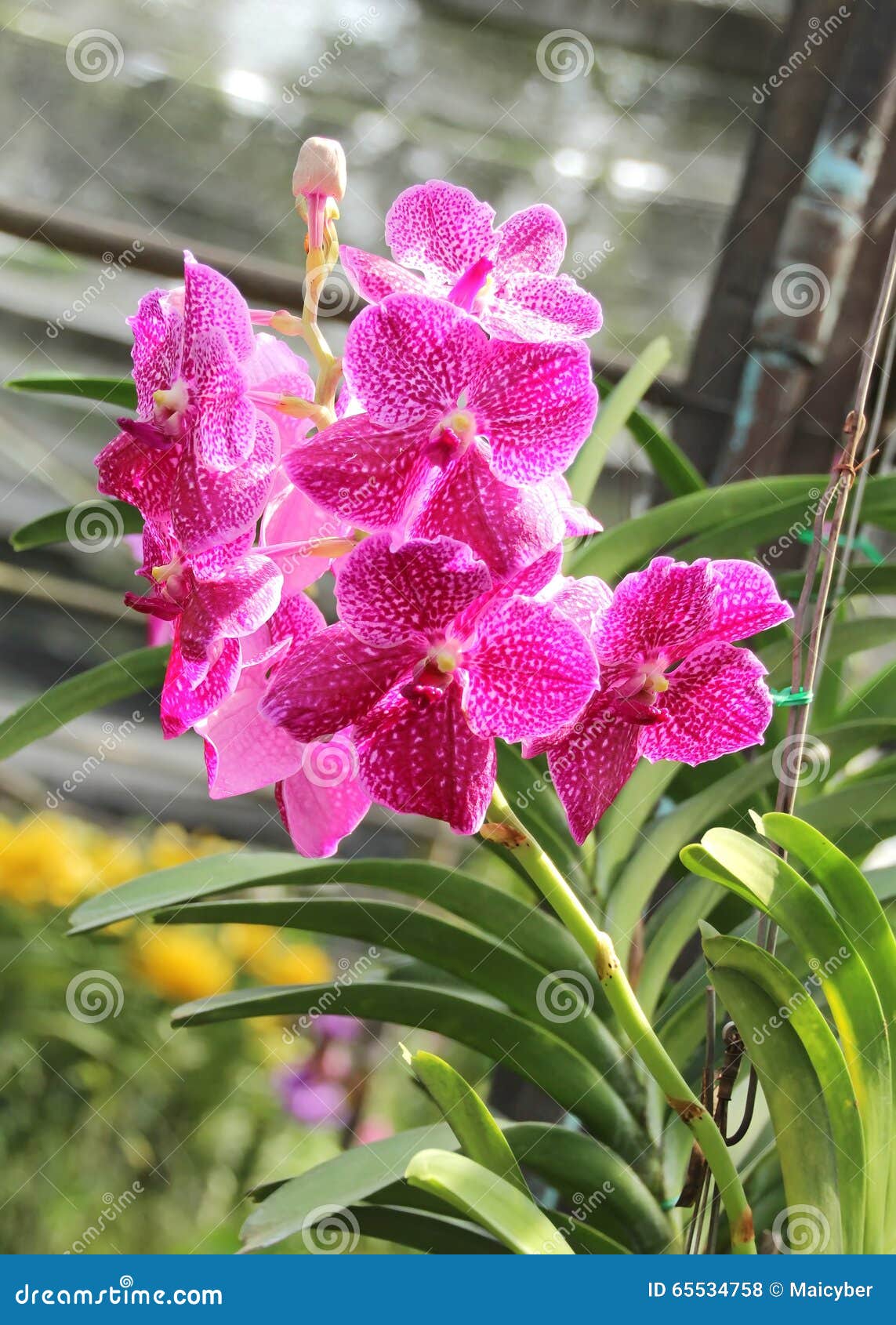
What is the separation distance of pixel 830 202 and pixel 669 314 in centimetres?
58

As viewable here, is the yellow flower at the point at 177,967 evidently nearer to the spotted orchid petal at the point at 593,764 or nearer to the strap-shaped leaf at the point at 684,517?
the strap-shaped leaf at the point at 684,517

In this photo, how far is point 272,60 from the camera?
1.70 meters

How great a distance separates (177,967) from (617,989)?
4.35 feet

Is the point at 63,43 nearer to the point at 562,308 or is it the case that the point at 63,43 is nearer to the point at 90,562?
the point at 90,562

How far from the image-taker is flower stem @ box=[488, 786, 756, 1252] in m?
0.40

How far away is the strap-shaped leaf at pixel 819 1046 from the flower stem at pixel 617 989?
0.05 meters
